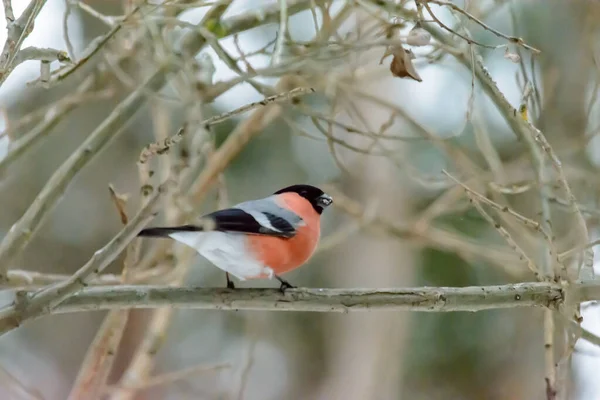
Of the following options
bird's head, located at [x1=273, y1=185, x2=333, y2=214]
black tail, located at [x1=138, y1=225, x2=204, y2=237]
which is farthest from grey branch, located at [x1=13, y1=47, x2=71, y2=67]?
bird's head, located at [x1=273, y1=185, x2=333, y2=214]

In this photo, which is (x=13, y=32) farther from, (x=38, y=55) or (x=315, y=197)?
(x=315, y=197)

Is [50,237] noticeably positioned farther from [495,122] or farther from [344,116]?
[495,122]

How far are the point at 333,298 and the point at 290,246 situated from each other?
11cm

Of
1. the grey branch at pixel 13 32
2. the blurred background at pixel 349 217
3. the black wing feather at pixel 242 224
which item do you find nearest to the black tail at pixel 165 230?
the black wing feather at pixel 242 224

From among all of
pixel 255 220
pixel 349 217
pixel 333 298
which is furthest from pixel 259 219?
pixel 349 217

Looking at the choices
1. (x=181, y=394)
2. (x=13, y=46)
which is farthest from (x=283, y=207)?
(x=181, y=394)

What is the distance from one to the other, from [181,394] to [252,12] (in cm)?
76

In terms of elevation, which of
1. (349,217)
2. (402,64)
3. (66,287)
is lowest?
(66,287)

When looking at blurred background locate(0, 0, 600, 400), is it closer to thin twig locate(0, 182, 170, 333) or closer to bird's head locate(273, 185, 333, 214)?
bird's head locate(273, 185, 333, 214)

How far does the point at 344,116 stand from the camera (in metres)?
1.48

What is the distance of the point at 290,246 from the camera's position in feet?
2.44

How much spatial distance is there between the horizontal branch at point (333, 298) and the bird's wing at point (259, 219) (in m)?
0.07

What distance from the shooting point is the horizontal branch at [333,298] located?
2.04 ft

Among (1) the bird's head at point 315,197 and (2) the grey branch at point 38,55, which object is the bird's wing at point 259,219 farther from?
(2) the grey branch at point 38,55
